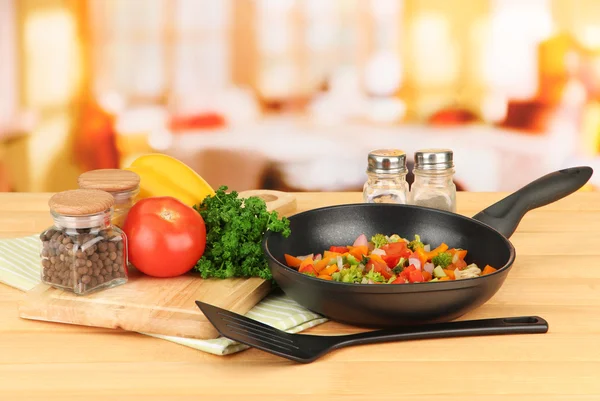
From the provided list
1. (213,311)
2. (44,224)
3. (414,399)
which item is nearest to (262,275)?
(213,311)

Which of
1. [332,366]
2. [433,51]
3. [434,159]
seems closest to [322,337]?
[332,366]

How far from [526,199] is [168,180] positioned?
662 millimetres

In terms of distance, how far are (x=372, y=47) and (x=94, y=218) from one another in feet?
8.25

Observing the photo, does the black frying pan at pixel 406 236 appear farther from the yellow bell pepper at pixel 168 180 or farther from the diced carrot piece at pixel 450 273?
the yellow bell pepper at pixel 168 180

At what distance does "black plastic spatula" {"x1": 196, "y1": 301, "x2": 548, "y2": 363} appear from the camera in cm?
100

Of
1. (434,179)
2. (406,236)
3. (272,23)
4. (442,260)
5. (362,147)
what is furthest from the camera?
(362,147)

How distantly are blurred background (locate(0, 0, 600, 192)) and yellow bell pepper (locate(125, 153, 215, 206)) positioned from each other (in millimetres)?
1936

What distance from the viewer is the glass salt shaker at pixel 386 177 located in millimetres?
1433

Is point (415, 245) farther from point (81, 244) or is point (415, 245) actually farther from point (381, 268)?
point (81, 244)

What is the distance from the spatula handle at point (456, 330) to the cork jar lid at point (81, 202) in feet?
1.29

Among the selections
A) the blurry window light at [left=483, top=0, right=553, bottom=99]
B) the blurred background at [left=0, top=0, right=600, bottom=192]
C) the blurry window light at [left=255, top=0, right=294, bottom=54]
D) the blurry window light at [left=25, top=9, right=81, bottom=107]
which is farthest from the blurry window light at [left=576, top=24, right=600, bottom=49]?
the blurry window light at [left=25, top=9, right=81, bottom=107]

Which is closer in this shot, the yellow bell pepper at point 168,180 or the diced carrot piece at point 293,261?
the diced carrot piece at point 293,261

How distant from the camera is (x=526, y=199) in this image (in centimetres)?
142

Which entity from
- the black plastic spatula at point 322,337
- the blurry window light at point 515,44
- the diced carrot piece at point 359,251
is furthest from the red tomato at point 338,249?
the blurry window light at point 515,44
